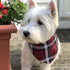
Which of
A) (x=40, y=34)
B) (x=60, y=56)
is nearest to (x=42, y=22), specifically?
(x=40, y=34)

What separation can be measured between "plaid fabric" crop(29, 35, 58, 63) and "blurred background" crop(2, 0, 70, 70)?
37 cm

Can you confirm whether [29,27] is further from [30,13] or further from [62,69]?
[62,69]

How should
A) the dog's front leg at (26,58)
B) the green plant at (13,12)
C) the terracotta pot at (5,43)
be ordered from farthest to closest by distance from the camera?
the dog's front leg at (26,58), the green plant at (13,12), the terracotta pot at (5,43)

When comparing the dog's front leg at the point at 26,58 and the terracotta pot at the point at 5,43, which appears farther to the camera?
the dog's front leg at the point at 26,58

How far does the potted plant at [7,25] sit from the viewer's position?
211cm

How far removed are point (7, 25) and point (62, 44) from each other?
183 centimetres

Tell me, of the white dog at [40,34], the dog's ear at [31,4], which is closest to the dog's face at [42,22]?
the white dog at [40,34]

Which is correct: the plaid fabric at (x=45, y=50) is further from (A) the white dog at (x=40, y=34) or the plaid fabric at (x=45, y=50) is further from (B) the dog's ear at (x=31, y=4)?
(B) the dog's ear at (x=31, y=4)

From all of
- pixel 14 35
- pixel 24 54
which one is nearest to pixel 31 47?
pixel 24 54

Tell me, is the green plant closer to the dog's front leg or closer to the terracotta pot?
the terracotta pot

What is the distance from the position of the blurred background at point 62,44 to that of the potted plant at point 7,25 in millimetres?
351

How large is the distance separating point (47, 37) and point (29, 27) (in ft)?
0.95

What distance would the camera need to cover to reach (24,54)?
8.24 ft

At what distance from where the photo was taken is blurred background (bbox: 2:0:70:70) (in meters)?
2.90
